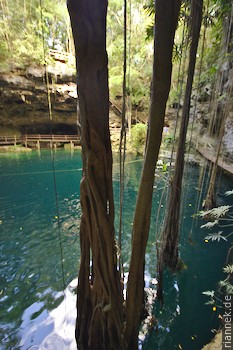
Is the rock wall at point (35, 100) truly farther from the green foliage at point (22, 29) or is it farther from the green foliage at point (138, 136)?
the green foliage at point (138, 136)

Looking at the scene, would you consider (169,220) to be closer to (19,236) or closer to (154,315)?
(154,315)

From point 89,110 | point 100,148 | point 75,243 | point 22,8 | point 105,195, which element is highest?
point 22,8

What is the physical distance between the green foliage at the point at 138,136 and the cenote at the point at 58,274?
6367 millimetres

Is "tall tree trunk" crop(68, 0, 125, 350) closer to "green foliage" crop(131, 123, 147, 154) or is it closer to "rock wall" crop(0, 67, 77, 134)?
"green foliage" crop(131, 123, 147, 154)

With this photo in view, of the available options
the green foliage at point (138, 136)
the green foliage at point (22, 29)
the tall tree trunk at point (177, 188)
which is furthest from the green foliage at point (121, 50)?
the tall tree trunk at point (177, 188)

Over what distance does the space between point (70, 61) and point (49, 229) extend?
11517 millimetres

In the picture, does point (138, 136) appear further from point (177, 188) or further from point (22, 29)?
point (177, 188)

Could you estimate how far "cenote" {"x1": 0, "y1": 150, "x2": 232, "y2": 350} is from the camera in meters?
2.03

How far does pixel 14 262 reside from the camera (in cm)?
314

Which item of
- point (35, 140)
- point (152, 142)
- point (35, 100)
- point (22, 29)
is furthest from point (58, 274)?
point (35, 100)

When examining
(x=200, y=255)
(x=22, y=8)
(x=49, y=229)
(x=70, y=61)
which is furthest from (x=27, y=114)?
(x=200, y=255)

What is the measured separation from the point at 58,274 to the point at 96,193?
2242mm

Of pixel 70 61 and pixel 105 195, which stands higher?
pixel 70 61

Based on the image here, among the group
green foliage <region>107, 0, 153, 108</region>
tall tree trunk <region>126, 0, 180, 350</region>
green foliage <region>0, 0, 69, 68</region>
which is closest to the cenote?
tall tree trunk <region>126, 0, 180, 350</region>
